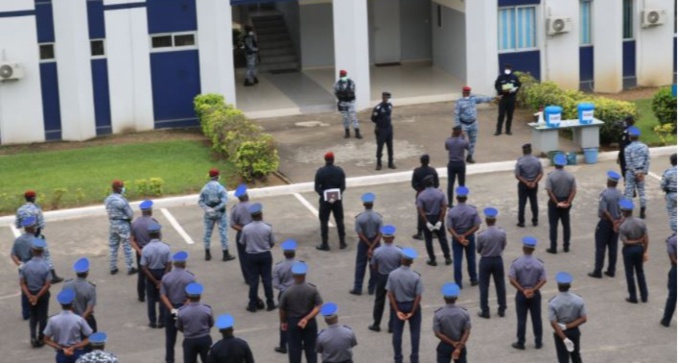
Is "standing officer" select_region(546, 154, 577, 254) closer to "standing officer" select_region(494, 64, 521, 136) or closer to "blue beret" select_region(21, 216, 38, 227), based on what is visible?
"standing officer" select_region(494, 64, 521, 136)

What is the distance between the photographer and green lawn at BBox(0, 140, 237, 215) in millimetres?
28625

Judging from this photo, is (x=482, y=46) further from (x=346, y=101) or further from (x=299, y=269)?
(x=299, y=269)

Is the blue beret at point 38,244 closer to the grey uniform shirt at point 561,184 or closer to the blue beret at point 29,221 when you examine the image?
the blue beret at point 29,221

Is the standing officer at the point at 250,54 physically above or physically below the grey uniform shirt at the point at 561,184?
above

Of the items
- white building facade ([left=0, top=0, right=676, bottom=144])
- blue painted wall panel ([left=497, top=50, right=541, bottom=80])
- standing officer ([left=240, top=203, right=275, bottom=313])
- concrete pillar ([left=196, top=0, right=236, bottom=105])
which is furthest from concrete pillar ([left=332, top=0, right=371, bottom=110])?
standing officer ([left=240, top=203, right=275, bottom=313])

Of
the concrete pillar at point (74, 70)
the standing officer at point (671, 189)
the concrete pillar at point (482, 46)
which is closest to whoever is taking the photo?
the standing officer at point (671, 189)

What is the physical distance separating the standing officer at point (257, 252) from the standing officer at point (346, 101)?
10534 mm

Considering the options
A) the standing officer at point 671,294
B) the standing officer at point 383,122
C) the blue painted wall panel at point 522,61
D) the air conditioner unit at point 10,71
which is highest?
the air conditioner unit at point 10,71

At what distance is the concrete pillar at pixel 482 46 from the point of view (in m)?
36.0

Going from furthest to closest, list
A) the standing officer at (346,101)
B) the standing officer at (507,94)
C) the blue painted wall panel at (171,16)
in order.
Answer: the blue painted wall panel at (171,16)
the standing officer at (346,101)
the standing officer at (507,94)

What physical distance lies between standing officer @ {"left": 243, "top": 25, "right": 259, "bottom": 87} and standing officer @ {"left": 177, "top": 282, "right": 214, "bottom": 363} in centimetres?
2005

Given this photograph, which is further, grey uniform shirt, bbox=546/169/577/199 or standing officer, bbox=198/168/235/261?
standing officer, bbox=198/168/235/261

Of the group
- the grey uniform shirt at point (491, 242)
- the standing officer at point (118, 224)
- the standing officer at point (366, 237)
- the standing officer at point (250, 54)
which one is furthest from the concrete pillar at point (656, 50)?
the standing officer at point (118, 224)

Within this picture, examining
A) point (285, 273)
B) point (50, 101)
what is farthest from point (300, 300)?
point (50, 101)
